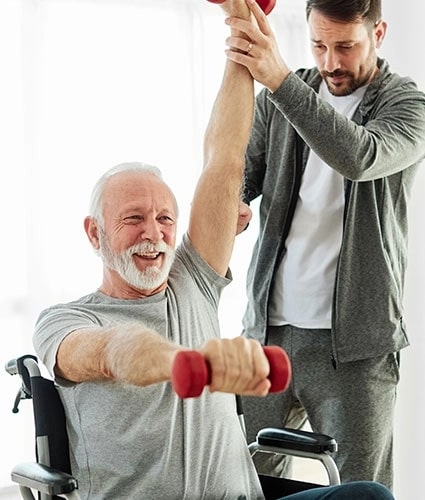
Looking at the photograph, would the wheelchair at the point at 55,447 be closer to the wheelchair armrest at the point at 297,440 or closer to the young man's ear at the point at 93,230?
the wheelchair armrest at the point at 297,440

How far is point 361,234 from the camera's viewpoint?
251 cm

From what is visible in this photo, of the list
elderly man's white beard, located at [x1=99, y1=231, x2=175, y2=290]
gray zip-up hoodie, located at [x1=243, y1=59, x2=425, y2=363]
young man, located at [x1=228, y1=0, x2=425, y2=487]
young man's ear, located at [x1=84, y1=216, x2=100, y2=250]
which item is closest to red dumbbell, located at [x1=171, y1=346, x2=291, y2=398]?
elderly man's white beard, located at [x1=99, y1=231, x2=175, y2=290]

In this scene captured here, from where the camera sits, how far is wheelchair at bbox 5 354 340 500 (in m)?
1.85

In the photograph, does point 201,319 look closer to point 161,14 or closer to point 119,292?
point 119,292

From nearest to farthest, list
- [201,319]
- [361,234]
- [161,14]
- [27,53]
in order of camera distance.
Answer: [201,319] → [361,234] → [27,53] → [161,14]

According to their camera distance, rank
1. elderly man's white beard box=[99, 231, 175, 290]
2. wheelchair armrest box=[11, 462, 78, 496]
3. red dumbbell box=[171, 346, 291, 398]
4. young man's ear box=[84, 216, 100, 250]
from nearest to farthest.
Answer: red dumbbell box=[171, 346, 291, 398] → wheelchair armrest box=[11, 462, 78, 496] → elderly man's white beard box=[99, 231, 175, 290] → young man's ear box=[84, 216, 100, 250]

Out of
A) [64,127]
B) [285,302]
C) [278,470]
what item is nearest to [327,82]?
[285,302]

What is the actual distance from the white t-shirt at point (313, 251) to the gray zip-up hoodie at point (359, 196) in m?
0.03

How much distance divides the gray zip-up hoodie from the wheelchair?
0.32 meters

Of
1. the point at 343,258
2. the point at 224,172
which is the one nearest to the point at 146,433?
the point at 224,172

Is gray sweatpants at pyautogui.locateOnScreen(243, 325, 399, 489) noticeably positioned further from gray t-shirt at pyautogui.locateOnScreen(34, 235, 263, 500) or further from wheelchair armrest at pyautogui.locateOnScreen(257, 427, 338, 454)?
gray t-shirt at pyautogui.locateOnScreen(34, 235, 263, 500)

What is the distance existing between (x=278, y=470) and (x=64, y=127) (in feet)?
6.50

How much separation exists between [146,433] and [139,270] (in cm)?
37

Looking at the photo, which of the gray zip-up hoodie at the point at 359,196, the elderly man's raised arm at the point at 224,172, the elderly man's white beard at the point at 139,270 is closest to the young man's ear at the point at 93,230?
the elderly man's white beard at the point at 139,270
